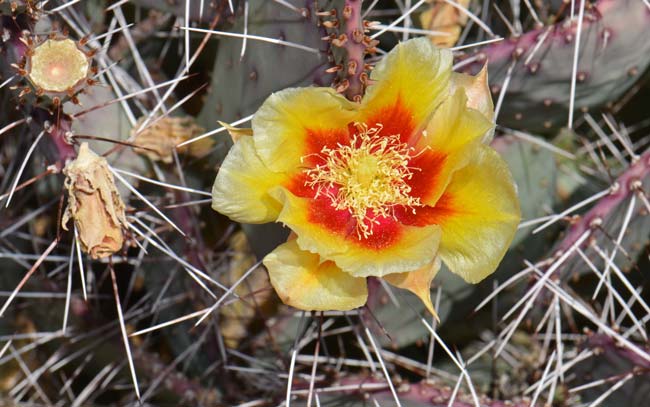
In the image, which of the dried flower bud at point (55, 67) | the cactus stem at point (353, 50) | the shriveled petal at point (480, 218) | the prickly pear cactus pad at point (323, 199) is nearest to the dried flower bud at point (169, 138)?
the prickly pear cactus pad at point (323, 199)

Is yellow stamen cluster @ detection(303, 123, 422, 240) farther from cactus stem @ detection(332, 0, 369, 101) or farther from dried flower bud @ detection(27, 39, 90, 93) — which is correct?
dried flower bud @ detection(27, 39, 90, 93)

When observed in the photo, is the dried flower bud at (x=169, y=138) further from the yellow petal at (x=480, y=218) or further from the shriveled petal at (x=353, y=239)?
the yellow petal at (x=480, y=218)

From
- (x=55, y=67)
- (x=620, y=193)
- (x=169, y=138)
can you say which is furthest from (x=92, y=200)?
(x=620, y=193)

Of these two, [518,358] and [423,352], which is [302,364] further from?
[518,358]

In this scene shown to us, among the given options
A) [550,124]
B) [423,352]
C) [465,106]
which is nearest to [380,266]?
[465,106]

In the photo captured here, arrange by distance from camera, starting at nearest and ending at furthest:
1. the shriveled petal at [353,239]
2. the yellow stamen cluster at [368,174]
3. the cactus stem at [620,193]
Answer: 1. the shriveled petal at [353,239]
2. the yellow stamen cluster at [368,174]
3. the cactus stem at [620,193]

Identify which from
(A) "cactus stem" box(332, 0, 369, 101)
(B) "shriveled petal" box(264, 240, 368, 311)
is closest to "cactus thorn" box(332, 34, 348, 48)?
(A) "cactus stem" box(332, 0, 369, 101)

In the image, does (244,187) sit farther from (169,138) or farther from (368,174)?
(169,138)
